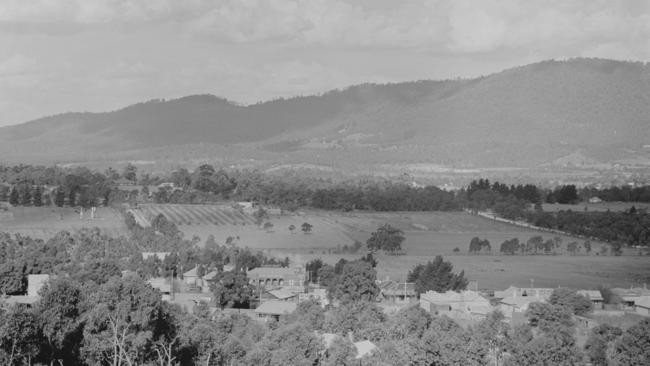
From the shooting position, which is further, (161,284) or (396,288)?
(396,288)

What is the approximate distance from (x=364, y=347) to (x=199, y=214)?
4587 cm

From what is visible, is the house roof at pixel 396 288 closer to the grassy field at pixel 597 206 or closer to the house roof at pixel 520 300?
the house roof at pixel 520 300

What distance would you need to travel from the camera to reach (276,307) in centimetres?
3812

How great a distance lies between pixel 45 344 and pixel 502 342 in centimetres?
1282

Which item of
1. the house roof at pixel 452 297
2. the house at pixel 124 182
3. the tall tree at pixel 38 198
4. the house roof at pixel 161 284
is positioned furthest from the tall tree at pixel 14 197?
the house roof at pixel 452 297

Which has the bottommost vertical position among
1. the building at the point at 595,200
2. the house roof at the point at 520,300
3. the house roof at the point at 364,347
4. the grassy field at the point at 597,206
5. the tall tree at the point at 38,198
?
the house roof at the point at 520,300

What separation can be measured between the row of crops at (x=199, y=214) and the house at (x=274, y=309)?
29915 mm

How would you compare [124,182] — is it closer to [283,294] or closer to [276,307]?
[283,294]

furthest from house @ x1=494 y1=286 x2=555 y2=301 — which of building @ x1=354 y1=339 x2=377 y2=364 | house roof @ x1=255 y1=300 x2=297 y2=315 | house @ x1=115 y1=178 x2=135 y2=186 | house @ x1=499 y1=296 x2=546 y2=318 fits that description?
house @ x1=115 y1=178 x2=135 y2=186

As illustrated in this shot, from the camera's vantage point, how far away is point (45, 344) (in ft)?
84.8

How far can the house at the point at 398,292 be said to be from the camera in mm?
43062

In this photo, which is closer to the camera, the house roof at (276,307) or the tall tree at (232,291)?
the house roof at (276,307)

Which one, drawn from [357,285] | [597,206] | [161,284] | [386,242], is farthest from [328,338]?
[597,206]

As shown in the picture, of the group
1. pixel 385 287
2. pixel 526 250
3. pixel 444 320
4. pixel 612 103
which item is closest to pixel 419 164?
pixel 612 103
